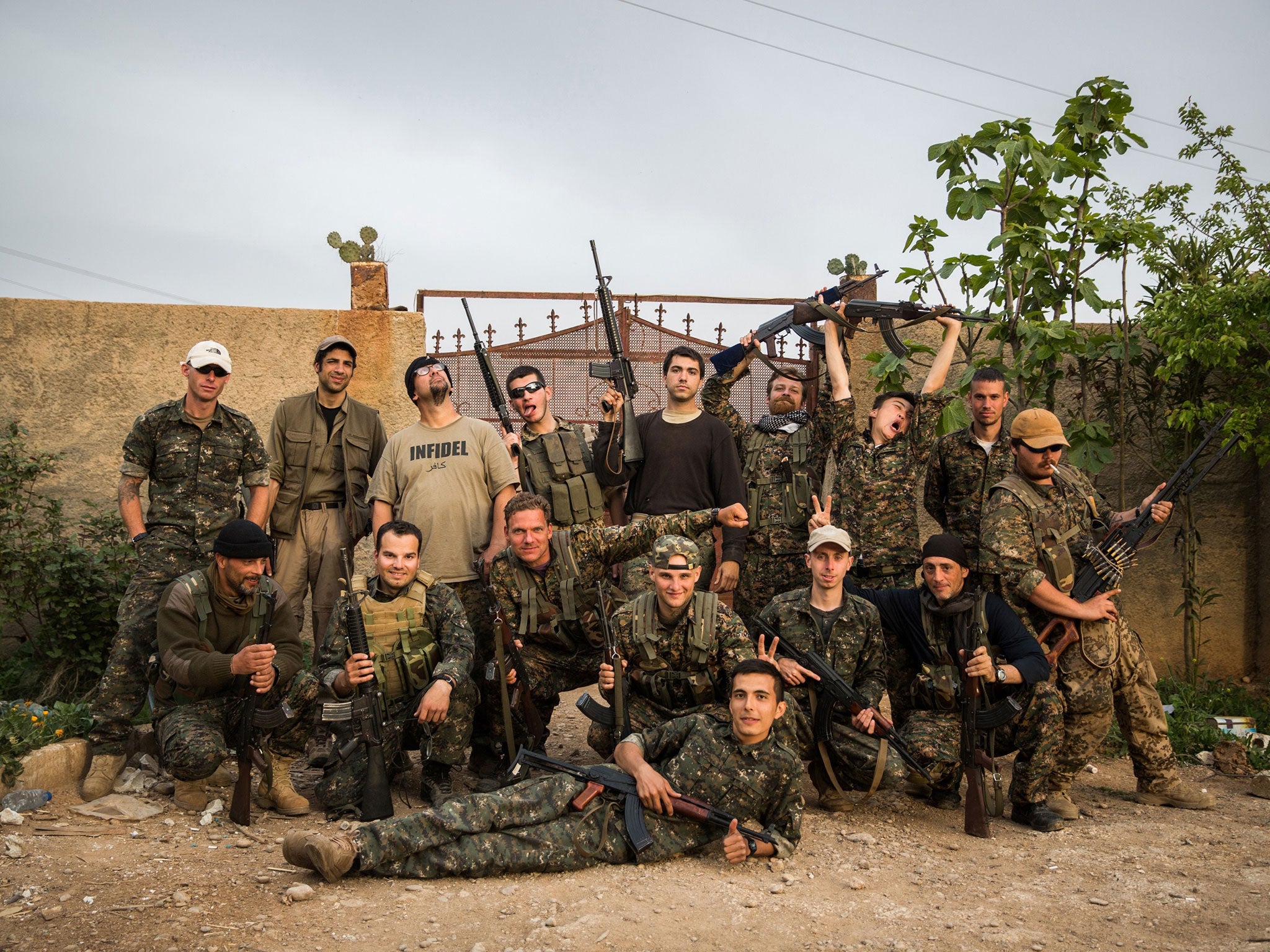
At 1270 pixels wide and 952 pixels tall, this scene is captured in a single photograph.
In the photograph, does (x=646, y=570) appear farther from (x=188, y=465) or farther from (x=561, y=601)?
(x=188, y=465)

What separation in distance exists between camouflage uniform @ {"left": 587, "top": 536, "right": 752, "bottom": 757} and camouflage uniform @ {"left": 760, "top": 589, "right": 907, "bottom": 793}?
21 cm

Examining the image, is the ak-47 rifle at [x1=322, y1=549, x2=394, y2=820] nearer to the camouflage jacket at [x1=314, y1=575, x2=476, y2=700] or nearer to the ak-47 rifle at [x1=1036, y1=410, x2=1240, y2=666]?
the camouflage jacket at [x1=314, y1=575, x2=476, y2=700]

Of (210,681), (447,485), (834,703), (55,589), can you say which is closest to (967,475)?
(834,703)

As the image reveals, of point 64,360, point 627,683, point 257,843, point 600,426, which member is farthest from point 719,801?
point 64,360

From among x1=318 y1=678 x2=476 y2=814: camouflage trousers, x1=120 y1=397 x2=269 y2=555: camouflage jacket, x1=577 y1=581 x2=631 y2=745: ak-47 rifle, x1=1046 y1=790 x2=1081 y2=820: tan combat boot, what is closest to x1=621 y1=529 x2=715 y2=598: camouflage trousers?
x1=577 y1=581 x2=631 y2=745: ak-47 rifle

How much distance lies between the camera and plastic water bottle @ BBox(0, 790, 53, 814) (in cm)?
445

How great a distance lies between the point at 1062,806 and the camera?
4848 millimetres

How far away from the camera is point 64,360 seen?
6.85 metres

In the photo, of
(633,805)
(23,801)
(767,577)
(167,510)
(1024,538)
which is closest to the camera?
(633,805)

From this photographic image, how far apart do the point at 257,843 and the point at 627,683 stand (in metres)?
1.78

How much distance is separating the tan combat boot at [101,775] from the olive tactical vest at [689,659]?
2586mm

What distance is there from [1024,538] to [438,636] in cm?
297

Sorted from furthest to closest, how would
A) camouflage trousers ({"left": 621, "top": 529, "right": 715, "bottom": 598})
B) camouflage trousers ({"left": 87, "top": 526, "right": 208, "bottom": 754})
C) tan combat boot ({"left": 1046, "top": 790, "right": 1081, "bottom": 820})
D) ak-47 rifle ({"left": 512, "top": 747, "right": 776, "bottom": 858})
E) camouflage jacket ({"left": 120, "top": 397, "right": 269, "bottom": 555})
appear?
camouflage trousers ({"left": 621, "top": 529, "right": 715, "bottom": 598}) → camouflage jacket ({"left": 120, "top": 397, "right": 269, "bottom": 555}) → camouflage trousers ({"left": 87, "top": 526, "right": 208, "bottom": 754}) → tan combat boot ({"left": 1046, "top": 790, "right": 1081, "bottom": 820}) → ak-47 rifle ({"left": 512, "top": 747, "right": 776, "bottom": 858})

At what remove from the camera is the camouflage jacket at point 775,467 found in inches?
227
